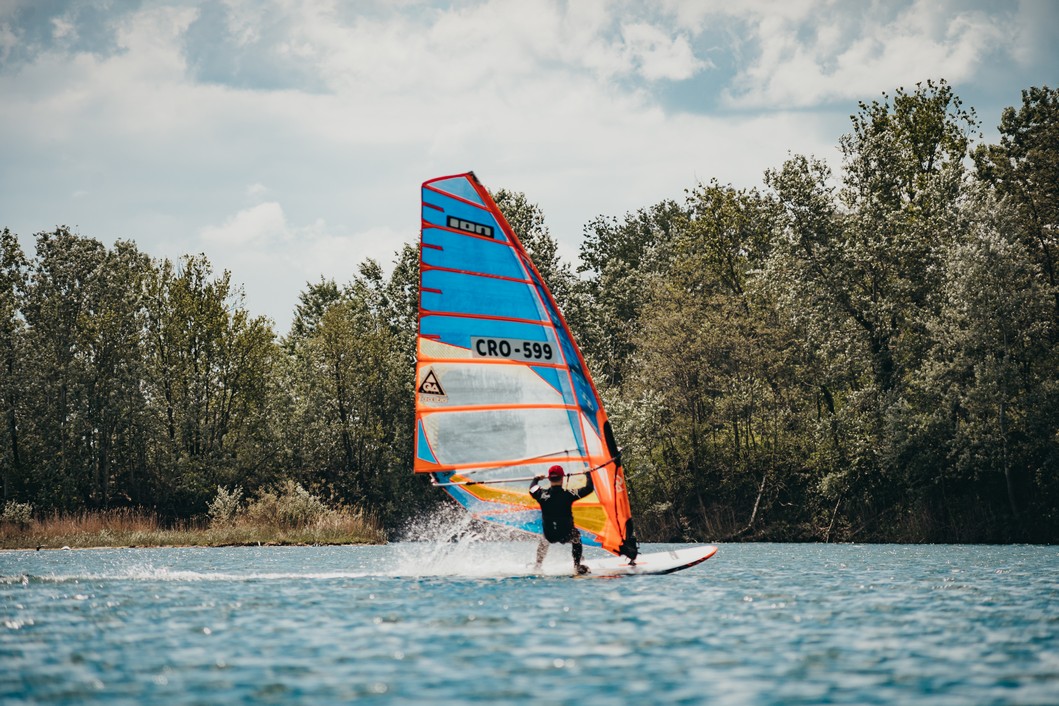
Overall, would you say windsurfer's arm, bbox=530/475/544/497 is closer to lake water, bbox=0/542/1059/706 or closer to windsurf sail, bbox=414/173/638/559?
windsurf sail, bbox=414/173/638/559

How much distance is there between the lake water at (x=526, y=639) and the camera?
693 centimetres

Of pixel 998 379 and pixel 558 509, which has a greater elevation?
pixel 998 379

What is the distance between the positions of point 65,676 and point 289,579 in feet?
28.2

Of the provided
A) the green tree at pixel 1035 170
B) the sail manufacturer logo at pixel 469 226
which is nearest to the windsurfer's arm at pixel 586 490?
the sail manufacturer logo at pixel 469 226

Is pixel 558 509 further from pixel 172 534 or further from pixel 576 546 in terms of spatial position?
pixel 172 534

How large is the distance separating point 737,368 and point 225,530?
19.9m

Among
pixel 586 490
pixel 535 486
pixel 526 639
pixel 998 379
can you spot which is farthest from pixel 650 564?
pixel 998 379

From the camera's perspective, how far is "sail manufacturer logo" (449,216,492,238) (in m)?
15.5

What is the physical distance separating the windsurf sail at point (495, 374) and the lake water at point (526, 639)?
1.66 meters

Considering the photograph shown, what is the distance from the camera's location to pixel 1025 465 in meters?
31.4

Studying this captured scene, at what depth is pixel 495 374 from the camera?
620 inches

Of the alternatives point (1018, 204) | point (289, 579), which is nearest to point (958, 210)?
point (1018, 204)

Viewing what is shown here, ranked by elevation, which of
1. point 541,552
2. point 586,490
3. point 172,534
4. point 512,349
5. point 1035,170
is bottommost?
point 172,534

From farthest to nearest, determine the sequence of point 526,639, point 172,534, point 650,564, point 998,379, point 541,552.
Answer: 1. point 172,534
2. point 998,379
3. point 650,564
4. point 541,552
5. point 526,639
